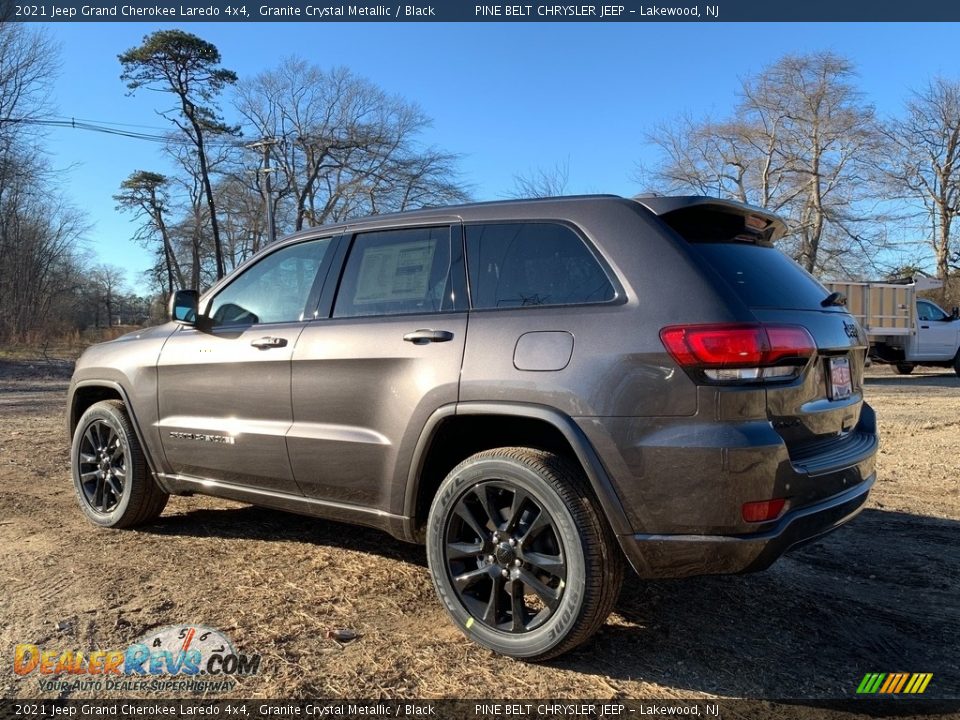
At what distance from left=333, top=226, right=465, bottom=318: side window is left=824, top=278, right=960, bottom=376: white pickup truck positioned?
1388 centimetres

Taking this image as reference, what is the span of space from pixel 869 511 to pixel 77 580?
4871mm

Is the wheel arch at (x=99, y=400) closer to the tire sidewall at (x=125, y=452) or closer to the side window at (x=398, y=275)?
the tire sidewall at (x=125, y=452)

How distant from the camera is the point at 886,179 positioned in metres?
34.1

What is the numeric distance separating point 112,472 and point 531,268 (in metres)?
3.10

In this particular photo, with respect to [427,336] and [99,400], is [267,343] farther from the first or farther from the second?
[99,400]

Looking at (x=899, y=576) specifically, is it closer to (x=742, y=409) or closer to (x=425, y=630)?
(x=742, y=409)

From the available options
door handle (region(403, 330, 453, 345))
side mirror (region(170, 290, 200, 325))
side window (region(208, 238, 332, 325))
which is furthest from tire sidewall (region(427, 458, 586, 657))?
side mirror (region(170, 290, 200, 325))

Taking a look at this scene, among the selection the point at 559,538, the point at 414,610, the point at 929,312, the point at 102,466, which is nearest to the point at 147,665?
the point at 414,610

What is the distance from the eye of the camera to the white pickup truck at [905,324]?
51.2 feet

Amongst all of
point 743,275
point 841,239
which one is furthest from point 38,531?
point 841,239

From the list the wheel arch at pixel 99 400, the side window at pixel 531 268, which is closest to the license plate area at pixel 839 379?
the side window at pixel 531 268

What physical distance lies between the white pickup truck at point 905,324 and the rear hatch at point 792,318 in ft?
43.6

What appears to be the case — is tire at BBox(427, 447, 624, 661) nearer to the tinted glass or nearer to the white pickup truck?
the tinted glass

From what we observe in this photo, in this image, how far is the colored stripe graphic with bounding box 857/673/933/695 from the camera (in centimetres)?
266
